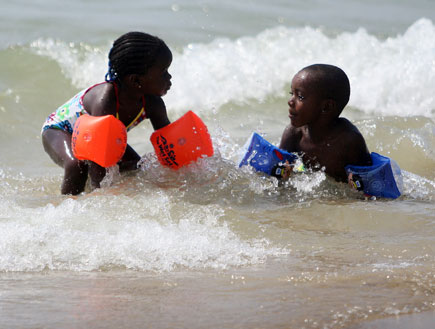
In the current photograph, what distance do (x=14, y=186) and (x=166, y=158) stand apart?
1438mm

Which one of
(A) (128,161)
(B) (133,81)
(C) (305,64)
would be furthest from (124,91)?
(C) (305,64)

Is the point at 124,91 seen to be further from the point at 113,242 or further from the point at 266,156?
the point at 113,242

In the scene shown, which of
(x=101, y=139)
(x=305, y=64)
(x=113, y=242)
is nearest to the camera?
(x=113, y=242)

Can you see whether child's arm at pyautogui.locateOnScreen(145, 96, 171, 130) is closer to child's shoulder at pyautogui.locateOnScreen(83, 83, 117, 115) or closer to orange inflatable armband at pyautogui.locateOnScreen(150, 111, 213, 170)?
orange inflatable armband at pyautogui.locateOnScreen(150, 111, 213, 170)

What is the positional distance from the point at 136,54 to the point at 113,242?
194 centimetres

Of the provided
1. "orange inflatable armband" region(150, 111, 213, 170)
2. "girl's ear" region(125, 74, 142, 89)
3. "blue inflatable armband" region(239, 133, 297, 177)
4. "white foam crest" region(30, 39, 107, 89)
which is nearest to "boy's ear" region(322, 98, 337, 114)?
"blue inflatable armband" region(239, 133, 297, 177)

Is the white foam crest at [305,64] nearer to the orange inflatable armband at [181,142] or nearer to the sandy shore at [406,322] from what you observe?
the orange inflatable armband at [181,142]

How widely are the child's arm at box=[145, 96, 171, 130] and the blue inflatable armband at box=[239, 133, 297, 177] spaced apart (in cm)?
71

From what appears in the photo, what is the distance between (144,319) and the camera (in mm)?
2541

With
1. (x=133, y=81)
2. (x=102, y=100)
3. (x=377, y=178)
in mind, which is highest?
(x=133, y=81)

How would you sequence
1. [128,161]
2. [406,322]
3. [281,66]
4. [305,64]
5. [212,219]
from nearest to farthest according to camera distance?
[406,322] → [212,219] → [128,161] → [281,66] → [305,64]

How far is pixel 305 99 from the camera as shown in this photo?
198 inches

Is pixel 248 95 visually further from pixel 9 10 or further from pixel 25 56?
pixel 9 10

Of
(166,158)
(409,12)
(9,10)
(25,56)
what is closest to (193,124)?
(166,158)
